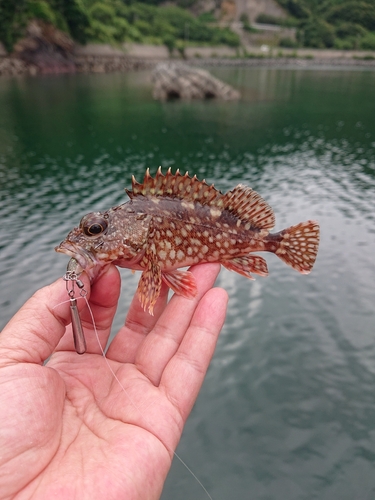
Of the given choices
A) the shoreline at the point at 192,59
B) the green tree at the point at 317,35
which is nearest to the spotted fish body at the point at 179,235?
the shoreline at the point at 192,59

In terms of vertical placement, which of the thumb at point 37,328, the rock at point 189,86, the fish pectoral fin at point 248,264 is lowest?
the rock at point 189,86

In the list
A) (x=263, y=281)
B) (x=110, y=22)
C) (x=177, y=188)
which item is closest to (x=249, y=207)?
(x=177, y=188)

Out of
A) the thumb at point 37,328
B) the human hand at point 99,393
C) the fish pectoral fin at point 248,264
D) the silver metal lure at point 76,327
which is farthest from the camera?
the fish pectoral fin at point 248,264

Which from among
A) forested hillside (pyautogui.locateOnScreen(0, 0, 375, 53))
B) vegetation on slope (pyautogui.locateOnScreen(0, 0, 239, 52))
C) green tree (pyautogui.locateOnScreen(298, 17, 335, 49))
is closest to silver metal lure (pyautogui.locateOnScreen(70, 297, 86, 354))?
vegetation on slope (pyautogui.locateOnScreen(0, 0, 239, 52))

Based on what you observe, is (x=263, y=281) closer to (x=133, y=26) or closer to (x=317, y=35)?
(x=133, y=26)

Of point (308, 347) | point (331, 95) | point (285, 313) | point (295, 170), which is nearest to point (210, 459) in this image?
point (308, 347)

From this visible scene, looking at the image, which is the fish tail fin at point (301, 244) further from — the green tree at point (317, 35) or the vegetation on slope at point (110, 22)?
the green tree at point (317, 35)

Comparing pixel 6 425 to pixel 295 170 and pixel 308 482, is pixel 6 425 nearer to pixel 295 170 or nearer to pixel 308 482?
pixel 308 482

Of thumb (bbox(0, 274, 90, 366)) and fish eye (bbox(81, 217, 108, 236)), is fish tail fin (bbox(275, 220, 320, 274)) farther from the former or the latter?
thumb (bbox(0, 274, 90, 366))
